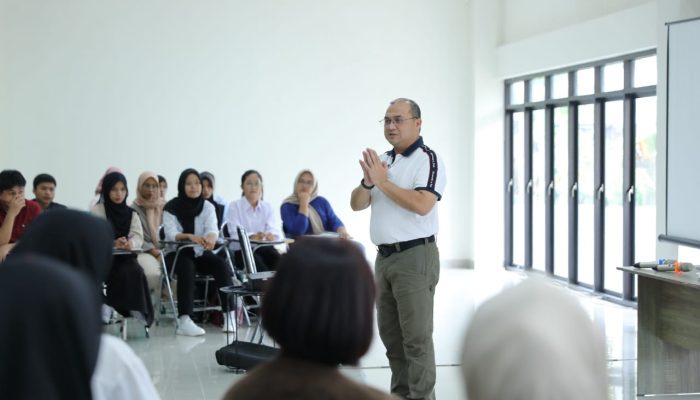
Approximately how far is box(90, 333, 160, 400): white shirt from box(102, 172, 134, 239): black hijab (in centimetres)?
551

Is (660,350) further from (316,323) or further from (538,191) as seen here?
(538,191)

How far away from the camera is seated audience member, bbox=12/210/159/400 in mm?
2004

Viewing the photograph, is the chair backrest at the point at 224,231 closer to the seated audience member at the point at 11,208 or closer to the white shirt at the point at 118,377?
the seated audience member at the point at 11,208

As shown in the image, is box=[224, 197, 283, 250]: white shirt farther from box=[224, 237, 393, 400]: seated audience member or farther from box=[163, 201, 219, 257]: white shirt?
box=[224, 237, 393, 400]: seated audience member

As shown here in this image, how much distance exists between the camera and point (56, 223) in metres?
2.07

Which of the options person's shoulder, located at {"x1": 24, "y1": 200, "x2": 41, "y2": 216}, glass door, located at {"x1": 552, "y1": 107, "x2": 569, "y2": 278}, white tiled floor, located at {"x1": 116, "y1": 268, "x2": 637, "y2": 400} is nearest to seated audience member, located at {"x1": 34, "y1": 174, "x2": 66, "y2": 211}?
person's shoulder, located at {"x1": 24, "y1": 200, "x2": 41, "y2": 216}

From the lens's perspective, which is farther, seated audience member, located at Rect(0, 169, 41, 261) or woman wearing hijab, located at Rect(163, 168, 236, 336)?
woman wearing hijab, located at Rect(163, 168, 236, 336)

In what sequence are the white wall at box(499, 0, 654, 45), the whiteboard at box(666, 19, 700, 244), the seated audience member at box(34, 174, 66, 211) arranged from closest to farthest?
the whiteboard at box(666, 19, 700, 244) → the seated audience member at box(34, 174, 66, 211) → the white wall at box(499, 0, 654, 45)

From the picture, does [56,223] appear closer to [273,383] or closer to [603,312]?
[273,383]

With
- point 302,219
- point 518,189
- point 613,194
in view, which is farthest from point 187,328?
point 518,189

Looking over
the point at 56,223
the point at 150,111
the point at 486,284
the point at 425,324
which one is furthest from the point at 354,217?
the point at 56,223

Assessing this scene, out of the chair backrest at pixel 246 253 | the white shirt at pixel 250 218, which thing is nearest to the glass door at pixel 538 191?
the white shirt at pixel 250 218

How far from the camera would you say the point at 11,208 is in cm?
664

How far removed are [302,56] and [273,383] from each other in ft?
34.6
